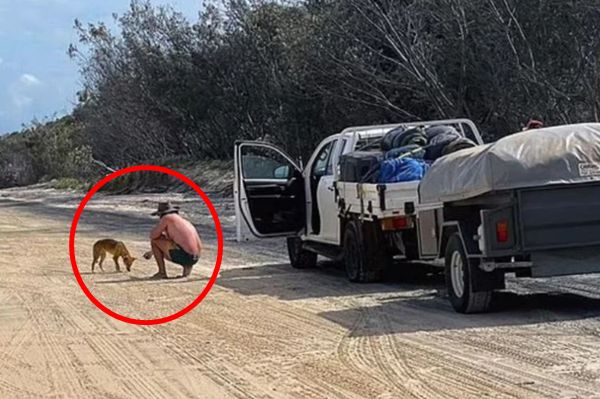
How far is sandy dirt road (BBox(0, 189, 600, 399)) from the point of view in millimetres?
8180

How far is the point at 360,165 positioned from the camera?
14.3m

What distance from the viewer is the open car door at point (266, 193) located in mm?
15922

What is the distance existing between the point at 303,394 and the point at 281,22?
33.7m

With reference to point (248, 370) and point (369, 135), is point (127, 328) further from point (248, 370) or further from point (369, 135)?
point (369, 135)

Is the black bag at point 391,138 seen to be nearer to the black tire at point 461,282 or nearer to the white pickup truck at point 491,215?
the white pickup truck at point 491,215

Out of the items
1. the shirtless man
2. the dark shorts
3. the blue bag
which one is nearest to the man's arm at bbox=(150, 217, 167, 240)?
the shirtless man

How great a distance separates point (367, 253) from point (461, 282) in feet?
9.39

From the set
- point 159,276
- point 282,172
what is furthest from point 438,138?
point 159,276

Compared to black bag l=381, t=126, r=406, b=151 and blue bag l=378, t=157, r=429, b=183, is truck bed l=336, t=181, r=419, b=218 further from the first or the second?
black bag l=381, t=126, r=406, b=151

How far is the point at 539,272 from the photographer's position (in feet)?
35.6

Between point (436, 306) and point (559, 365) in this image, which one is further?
point (436, 306)

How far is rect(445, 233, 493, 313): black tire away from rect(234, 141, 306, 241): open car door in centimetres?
462

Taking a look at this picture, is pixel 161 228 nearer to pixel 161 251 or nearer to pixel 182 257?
pixel 182 257

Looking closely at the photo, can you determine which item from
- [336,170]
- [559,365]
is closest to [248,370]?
[559,365]
